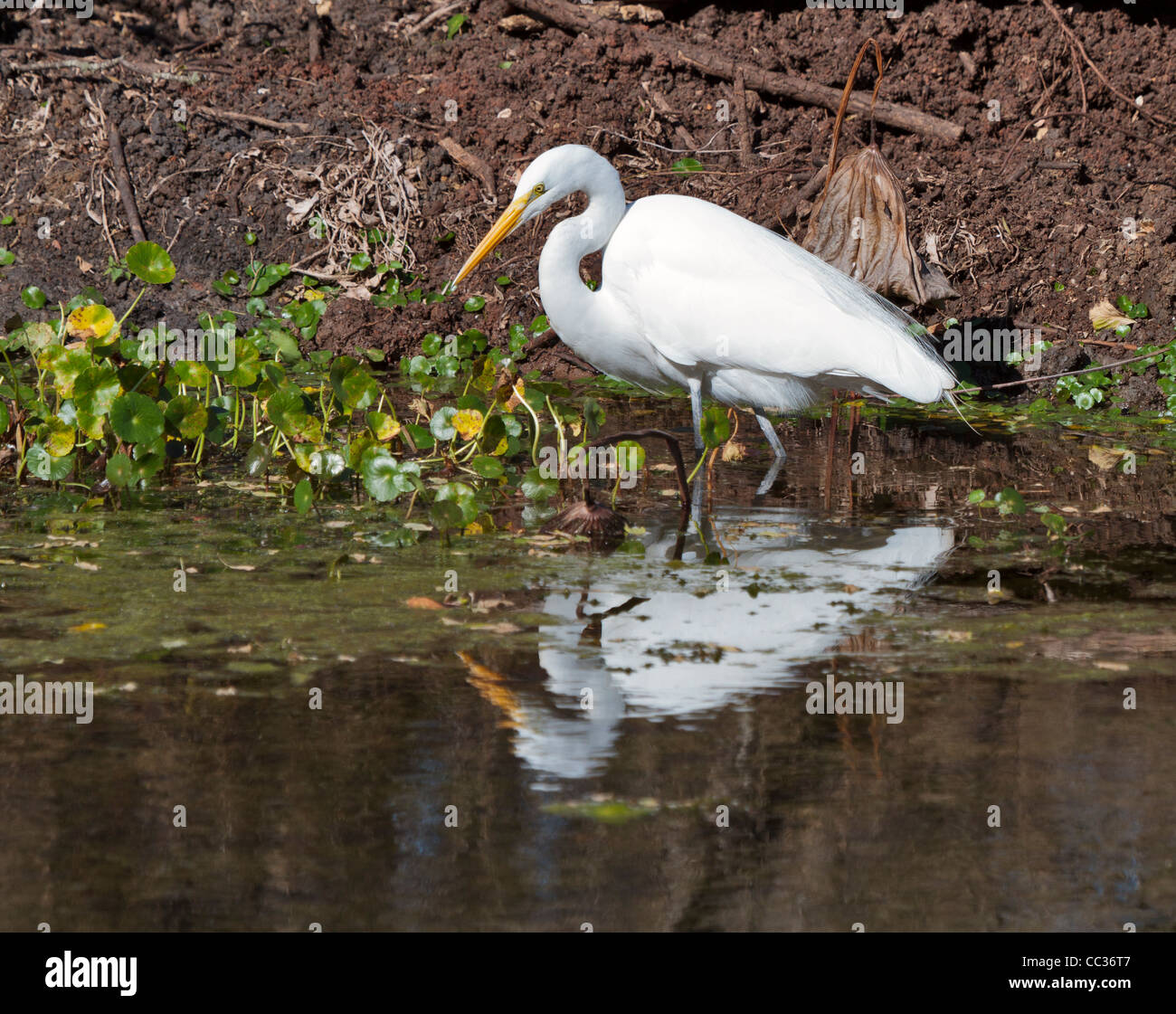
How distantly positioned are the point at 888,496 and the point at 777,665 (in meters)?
2.02

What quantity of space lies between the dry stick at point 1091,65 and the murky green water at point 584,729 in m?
5.66

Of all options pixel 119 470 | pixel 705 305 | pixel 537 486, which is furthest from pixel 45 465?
pixel 705 305

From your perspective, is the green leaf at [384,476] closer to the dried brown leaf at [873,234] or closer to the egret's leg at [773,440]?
the egret's leg at [773,440]

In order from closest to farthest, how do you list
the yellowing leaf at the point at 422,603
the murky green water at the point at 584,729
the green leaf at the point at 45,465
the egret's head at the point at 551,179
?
the murky green water at the point at 584,729 → the yellowing leaf at the point at 422,603 → the green leaf at the point at 45,465 → the egret's head at the point at 551,179

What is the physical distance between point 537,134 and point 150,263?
15.3 feet

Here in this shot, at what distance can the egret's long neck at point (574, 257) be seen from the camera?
5473mm

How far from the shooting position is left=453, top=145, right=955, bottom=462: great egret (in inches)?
Answer: 209

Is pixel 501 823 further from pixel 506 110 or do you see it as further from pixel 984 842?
pixel 506 110

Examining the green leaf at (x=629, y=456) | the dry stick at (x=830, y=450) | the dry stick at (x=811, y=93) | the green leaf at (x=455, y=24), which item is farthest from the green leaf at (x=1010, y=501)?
the green leaf at (x=455, y=24)

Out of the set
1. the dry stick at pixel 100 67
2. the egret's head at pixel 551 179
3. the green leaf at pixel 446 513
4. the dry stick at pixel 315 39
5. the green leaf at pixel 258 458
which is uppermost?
the dry stick at pixel 315 39

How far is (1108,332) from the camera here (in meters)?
7.65

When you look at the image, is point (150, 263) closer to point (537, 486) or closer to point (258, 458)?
point (258, 458)

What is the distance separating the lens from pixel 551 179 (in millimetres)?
5445

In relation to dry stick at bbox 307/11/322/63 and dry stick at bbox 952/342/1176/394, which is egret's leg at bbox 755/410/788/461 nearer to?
dry stick at bbox 952/342/1176/394
